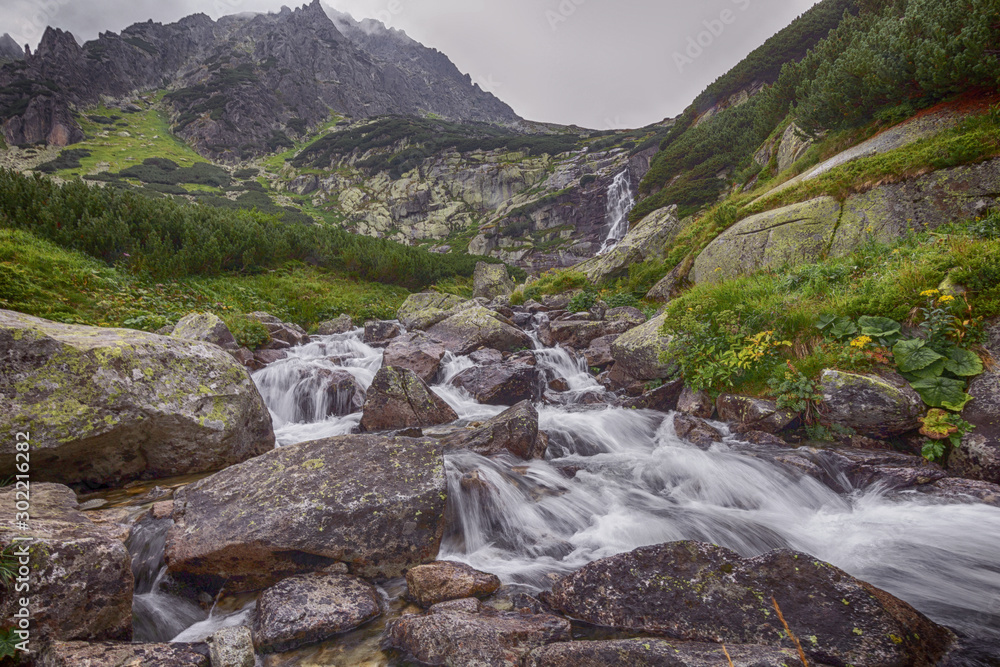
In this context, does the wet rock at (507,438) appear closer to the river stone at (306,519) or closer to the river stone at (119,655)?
the river stone at (306,519)

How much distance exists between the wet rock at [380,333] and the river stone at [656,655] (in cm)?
1209

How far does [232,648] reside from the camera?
2.84 metres

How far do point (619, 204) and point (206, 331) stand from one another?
5095cm

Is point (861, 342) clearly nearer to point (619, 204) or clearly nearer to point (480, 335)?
point (480, 335)

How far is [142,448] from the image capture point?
Answer: 5293 mm

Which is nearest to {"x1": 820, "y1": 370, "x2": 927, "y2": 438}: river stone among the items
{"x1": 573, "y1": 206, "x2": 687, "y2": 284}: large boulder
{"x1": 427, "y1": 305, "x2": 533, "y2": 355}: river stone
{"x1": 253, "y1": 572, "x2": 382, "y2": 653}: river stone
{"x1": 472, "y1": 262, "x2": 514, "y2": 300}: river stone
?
{"x1": 253, "y1": 572, "x2": 382, "y2": 653}: river stone

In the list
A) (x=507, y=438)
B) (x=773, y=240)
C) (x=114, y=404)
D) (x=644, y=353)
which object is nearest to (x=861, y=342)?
(x=644, y=353)

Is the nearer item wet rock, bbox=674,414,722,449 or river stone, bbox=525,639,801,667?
river stone, bbox=525,639,801,667

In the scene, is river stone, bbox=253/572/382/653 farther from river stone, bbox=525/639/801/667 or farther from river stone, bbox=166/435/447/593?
river stone, bbox=525/639/801/667

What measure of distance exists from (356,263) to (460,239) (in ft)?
144

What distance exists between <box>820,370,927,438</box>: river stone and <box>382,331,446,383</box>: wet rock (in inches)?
318

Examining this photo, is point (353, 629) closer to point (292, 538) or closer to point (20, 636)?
point (292, 538)

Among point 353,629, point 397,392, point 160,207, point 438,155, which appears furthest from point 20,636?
point 438,155

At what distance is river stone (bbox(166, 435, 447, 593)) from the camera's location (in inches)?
141
